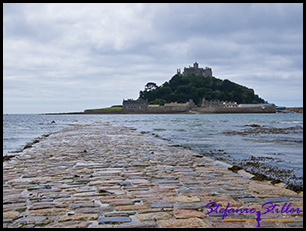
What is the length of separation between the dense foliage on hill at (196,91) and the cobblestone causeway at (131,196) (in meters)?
131

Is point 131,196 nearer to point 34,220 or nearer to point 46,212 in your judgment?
point 46,212

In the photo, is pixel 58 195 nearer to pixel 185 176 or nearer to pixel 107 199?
pixel 107 199

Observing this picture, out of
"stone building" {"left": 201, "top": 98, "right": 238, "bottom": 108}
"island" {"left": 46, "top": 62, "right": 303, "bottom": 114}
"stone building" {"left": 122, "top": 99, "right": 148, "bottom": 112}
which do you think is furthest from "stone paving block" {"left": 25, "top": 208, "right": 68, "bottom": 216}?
"stone building" {"left": 201, "top": 98, "right": 238, "bottom": 108}

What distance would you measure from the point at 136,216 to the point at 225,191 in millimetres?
1886

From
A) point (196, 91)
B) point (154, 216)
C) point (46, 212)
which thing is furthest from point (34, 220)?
point (196, 91)

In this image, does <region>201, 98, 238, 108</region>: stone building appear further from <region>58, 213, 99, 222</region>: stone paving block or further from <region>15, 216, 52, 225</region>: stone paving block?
<region>15, 216, 52, 225</region>: stone paving block

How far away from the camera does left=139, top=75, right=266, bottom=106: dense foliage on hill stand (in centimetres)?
14025

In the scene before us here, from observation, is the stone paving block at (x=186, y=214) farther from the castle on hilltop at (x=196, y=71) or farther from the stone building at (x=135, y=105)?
the castle on hilltop at (x=196, y=71)

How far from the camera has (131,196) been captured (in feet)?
14.5

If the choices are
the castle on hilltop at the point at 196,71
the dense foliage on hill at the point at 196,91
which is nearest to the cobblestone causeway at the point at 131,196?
the dense foliage on hill at the point at 196,91

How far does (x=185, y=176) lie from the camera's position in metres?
5.97

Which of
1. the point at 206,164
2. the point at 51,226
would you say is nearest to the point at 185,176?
the point at 206,164

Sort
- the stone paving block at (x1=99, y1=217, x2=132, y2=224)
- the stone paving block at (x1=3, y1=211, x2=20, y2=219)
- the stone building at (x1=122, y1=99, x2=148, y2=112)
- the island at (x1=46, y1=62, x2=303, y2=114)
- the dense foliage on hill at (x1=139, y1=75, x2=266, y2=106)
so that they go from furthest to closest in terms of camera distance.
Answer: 1. the dense foliage on hill at (x1=139, y1=75, x2=266, y2=106)
2. the stone building at (x1=122, y1=99, x2=148, y2=112)
3. the island at (x1=46, y1=62, x2=303, y2=114)
4. the stone paving block at (x1=3, y1=211, x2=20, y2=219)
5. the stone paving block at (x1=99, y1=217, x2=132, y2=224)

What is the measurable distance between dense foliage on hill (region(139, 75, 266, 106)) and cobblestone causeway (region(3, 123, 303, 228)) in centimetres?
13076
